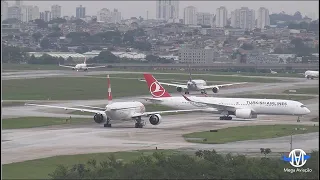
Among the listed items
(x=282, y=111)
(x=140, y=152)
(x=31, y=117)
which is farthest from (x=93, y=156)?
(x=282, y=111)

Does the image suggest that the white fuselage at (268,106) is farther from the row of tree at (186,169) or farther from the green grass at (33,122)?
the row of tree at (186,169)

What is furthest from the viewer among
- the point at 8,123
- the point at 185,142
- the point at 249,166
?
the point at 8,123

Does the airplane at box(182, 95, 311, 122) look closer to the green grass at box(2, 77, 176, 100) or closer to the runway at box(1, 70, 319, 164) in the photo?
the runway at box(1, 70, 319, 164)

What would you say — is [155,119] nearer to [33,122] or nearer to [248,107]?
[33,122]

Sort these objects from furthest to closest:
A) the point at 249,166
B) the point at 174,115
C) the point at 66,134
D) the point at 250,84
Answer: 1. the point at 250,84
2. the point at 174,115
3. the point at 66,134
4. the point at 249,166

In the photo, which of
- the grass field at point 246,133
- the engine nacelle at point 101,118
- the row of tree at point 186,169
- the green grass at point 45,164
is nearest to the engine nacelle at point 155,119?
the engine nacelle at point 101,118

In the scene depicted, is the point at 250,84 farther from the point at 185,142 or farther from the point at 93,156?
the point at 93,156

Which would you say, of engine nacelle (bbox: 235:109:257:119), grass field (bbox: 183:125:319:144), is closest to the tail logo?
engine nacelle (bbox: 235:109:257:119)
